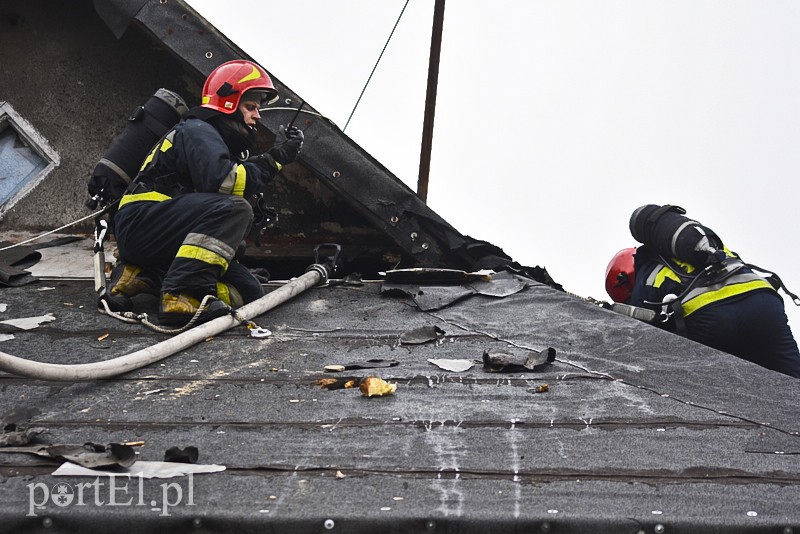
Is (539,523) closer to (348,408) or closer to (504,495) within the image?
(504,495)

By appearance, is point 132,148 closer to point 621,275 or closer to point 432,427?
point 432,427

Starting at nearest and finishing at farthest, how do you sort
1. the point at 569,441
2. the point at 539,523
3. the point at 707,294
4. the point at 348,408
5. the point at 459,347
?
1. the point at 539,523
2. the point at 569,441
3. the point at 348,408
4. the point at 459,347
5. the point at 707,294

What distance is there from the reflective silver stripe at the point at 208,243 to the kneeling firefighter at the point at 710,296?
2.54 metres

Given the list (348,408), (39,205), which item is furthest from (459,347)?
(39,205)

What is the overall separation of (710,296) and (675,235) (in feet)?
1.38

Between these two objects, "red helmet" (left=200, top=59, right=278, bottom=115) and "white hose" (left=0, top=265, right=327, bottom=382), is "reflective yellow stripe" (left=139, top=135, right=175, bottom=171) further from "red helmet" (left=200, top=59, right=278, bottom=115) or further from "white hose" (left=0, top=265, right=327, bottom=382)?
"white hose" (left=0, top=265, right=327, bottom=382)

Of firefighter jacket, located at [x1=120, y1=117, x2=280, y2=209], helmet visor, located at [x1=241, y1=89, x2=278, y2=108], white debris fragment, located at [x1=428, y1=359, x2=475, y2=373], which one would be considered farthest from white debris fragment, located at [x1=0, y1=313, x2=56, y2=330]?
white debris fragment, located at [x1=428, y1=359, x2=475, y2=373]

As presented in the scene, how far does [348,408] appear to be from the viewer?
10.3 ft

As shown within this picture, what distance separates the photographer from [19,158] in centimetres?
670

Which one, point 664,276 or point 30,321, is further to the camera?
point 664,276

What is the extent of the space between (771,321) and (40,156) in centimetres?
520

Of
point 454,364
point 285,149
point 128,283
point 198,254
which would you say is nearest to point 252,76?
point 285,149

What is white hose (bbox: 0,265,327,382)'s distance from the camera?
10.2 ft

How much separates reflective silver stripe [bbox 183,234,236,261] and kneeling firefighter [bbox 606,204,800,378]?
2538mm
